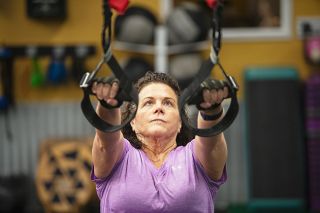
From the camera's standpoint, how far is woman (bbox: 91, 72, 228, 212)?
1.97 metres

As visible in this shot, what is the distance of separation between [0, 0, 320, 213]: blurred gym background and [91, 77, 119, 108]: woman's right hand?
12.2ft

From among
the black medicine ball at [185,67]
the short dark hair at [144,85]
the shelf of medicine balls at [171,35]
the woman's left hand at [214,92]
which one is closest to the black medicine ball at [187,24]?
the shelf of medicine balls at [171,35]

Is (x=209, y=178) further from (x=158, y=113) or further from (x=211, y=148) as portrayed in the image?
(x=158, y=113)

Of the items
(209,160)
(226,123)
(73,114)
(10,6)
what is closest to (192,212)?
(209,160)

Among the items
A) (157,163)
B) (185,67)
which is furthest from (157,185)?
(185,67)

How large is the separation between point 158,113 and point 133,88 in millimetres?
330

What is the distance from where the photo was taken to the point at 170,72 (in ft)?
18.8

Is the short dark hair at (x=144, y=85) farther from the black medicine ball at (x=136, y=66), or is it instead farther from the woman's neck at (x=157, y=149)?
the black medicine ball at (x=136, y=66)

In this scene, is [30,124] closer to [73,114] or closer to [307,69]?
[73,114]

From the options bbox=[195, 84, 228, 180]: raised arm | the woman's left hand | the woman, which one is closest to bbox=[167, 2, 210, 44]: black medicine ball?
the woman

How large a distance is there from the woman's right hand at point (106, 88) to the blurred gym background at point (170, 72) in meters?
3.72

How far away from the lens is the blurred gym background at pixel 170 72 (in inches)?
216

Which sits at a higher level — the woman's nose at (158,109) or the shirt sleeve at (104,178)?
the woman's nose at (158,109)

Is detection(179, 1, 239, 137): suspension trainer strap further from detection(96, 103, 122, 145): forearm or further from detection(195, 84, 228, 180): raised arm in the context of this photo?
detection(96, 103, 122, 145): forearm
